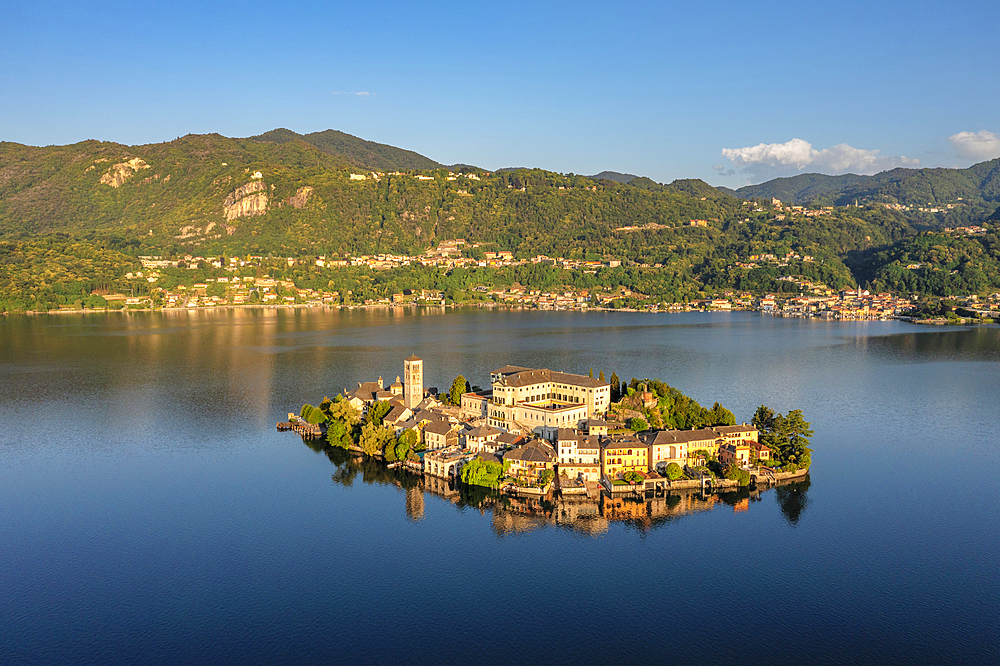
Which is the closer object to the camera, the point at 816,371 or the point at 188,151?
the point at 816,371

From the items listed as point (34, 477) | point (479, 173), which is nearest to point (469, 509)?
point (34, 477)

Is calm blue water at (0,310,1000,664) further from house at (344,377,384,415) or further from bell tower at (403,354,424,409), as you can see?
bell tower at (403,354,424,409)

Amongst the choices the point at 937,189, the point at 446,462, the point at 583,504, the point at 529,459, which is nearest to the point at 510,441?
the point at 529,459

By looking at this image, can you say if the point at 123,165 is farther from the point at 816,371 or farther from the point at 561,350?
the point at 816,371

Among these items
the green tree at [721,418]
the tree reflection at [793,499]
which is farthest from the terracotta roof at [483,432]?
the tree reflection at [793,499]

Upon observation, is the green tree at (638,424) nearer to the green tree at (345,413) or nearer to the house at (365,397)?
the green tree at (345,413)

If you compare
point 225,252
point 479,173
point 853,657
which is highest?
point 479,173

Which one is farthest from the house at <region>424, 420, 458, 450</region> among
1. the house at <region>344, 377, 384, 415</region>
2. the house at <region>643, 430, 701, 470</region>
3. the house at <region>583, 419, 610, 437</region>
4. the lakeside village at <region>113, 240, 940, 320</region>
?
the lakeside village at <region>113, 240, 940, 320</region>

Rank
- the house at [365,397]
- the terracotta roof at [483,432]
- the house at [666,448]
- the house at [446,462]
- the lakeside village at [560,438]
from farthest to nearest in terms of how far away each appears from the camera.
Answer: the house at [365,397] → the terracotta roof at [483,432] → the house at [446,462] → the house at [666,448] → the lakeside village at [560,438]

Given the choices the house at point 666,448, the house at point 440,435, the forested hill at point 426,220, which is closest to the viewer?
the house at point 666,448
